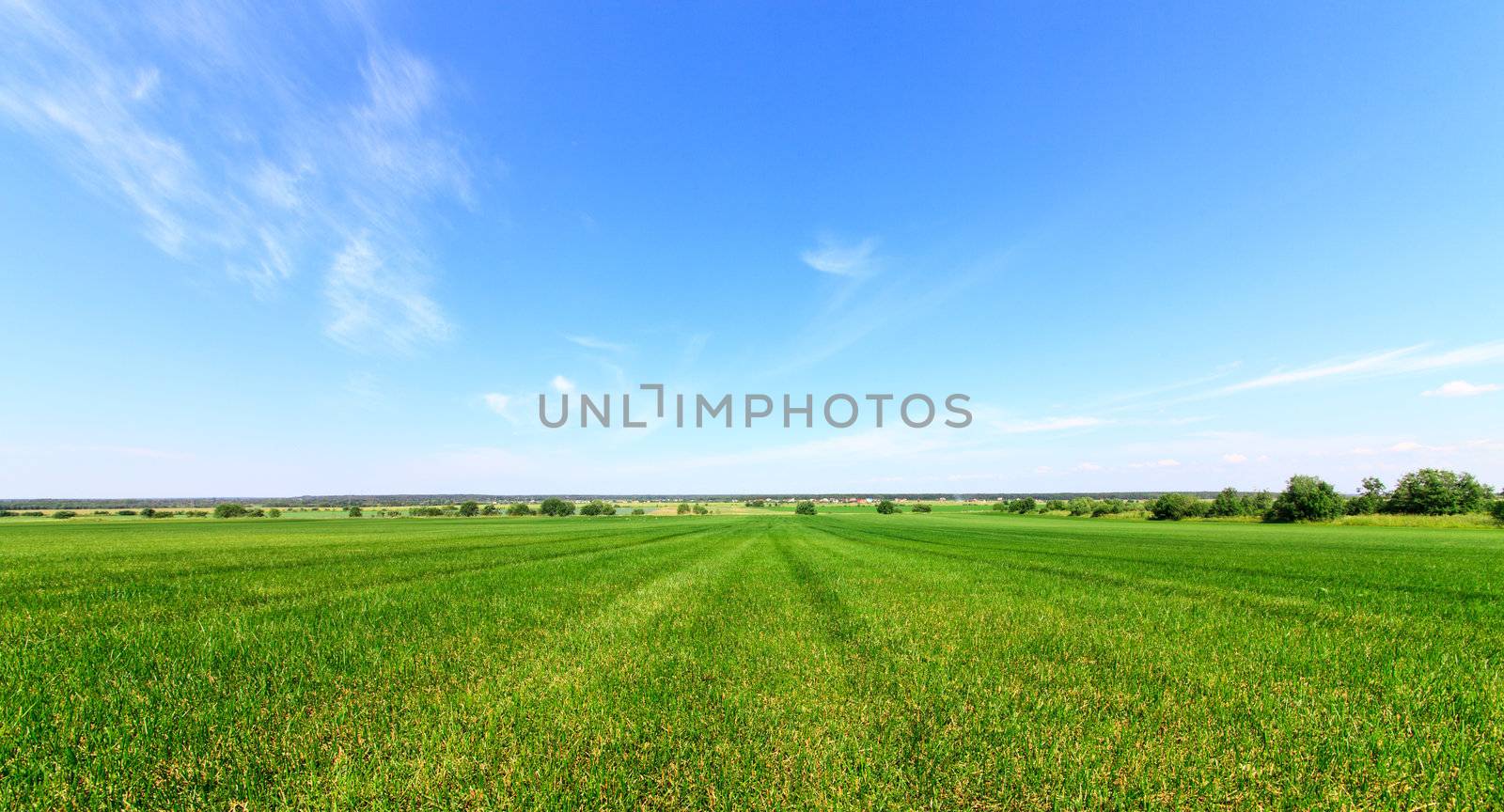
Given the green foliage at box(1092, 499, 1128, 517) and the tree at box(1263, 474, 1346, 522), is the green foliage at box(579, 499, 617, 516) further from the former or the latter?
the tree at box(1263, 474, 1346, 522)

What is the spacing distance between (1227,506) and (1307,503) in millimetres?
23090

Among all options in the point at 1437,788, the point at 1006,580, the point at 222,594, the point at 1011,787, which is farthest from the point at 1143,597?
the point at 222,594

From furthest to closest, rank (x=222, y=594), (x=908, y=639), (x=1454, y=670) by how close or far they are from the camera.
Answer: (x=222, y=594)
(x=908, y=639)
(x=1454, y=670)

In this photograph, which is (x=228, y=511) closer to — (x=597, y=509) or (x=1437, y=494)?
(x=597, y=509)

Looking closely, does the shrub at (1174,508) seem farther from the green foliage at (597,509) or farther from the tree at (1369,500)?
the green foliage at (597,509)

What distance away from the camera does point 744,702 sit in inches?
181

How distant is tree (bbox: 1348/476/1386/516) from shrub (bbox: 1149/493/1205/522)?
21451 millimetres

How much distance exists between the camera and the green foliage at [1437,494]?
3132 inches

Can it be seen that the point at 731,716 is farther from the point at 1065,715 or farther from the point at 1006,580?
the point at 1006,580

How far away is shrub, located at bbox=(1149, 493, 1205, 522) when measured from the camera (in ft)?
336

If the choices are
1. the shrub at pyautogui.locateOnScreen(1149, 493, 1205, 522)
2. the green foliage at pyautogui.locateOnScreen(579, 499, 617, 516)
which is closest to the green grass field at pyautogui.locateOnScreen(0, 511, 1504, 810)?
the shrub at pyautogui.locateOnScreen(1149, 493, 1205, 522)

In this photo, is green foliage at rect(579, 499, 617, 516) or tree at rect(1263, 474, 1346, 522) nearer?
tree at rect(1263, 474, 1346, 522)

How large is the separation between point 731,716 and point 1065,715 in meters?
2.88

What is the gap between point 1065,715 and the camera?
14.0 feet
